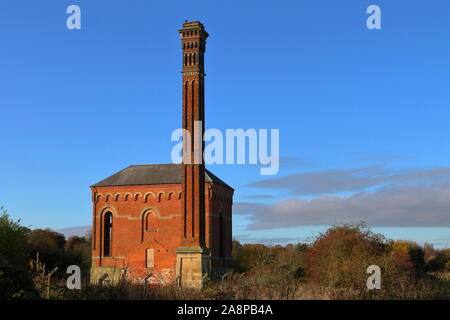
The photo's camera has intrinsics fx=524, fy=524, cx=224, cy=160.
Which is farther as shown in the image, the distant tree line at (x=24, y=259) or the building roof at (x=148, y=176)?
the building roof at (x=148, y=176)

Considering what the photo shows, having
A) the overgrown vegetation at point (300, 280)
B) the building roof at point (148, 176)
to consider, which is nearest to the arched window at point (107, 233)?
the building roof at point (148, 176)

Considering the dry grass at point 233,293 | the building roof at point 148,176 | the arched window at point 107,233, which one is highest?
the building roof at point 148,176

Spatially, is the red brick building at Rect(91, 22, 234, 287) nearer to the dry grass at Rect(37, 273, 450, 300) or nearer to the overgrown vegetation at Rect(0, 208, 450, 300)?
the overgrown vegetation at Rect(0, 208, 450, 300)

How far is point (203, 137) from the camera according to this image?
29.2 m

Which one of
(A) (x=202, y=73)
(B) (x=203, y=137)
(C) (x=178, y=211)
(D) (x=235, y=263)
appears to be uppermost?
(A) (x=202, y=73)

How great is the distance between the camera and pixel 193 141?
29.1 m

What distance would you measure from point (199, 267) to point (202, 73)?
36.0ft

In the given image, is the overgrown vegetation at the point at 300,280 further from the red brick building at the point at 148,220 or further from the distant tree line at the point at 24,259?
the red brick building at the point at 148,220

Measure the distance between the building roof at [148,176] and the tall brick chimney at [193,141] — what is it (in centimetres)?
1441

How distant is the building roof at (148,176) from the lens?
4491 centimetres
